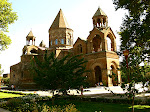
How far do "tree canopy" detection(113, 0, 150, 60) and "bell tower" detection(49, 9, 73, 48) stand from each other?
70.3 ft

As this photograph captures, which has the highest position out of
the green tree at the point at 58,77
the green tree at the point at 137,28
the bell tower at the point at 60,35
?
the bell tower at the point at 60,35

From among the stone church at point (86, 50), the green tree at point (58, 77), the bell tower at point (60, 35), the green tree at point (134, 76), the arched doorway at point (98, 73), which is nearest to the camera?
the green tree at point (134, 76)

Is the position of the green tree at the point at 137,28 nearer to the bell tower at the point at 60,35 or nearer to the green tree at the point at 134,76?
the green tree at the point at 134,76

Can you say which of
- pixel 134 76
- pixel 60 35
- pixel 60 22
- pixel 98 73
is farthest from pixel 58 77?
pixel 60 22

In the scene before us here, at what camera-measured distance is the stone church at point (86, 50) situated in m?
26.0

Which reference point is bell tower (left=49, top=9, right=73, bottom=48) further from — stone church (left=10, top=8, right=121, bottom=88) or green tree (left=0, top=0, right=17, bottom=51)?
green tree (left=0, top=0, right=17, bottom=51)

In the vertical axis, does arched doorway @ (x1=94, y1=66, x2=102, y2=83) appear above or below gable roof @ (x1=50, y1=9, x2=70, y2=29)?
below

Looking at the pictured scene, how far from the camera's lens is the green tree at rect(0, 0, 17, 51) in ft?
53.4

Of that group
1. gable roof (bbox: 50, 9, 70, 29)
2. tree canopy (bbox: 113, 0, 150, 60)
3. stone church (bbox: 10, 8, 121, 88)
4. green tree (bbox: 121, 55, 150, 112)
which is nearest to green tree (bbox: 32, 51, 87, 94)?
green tree (bbox: 121, 55, 150, 112)

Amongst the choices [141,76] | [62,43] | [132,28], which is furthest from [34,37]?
[141,76]

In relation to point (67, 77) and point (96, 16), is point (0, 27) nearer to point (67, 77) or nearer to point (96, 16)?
point (67, 77)

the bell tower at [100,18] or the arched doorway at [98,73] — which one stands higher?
the bell tower at [100,18]

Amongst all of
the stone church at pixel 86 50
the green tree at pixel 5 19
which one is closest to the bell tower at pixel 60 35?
the stone church at pixel 86 50

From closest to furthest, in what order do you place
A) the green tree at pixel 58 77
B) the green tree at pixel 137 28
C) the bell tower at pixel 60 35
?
the green tree at pixel 58 77
the green tree at pixel 137 28
the bell tower at pixel 60 35
